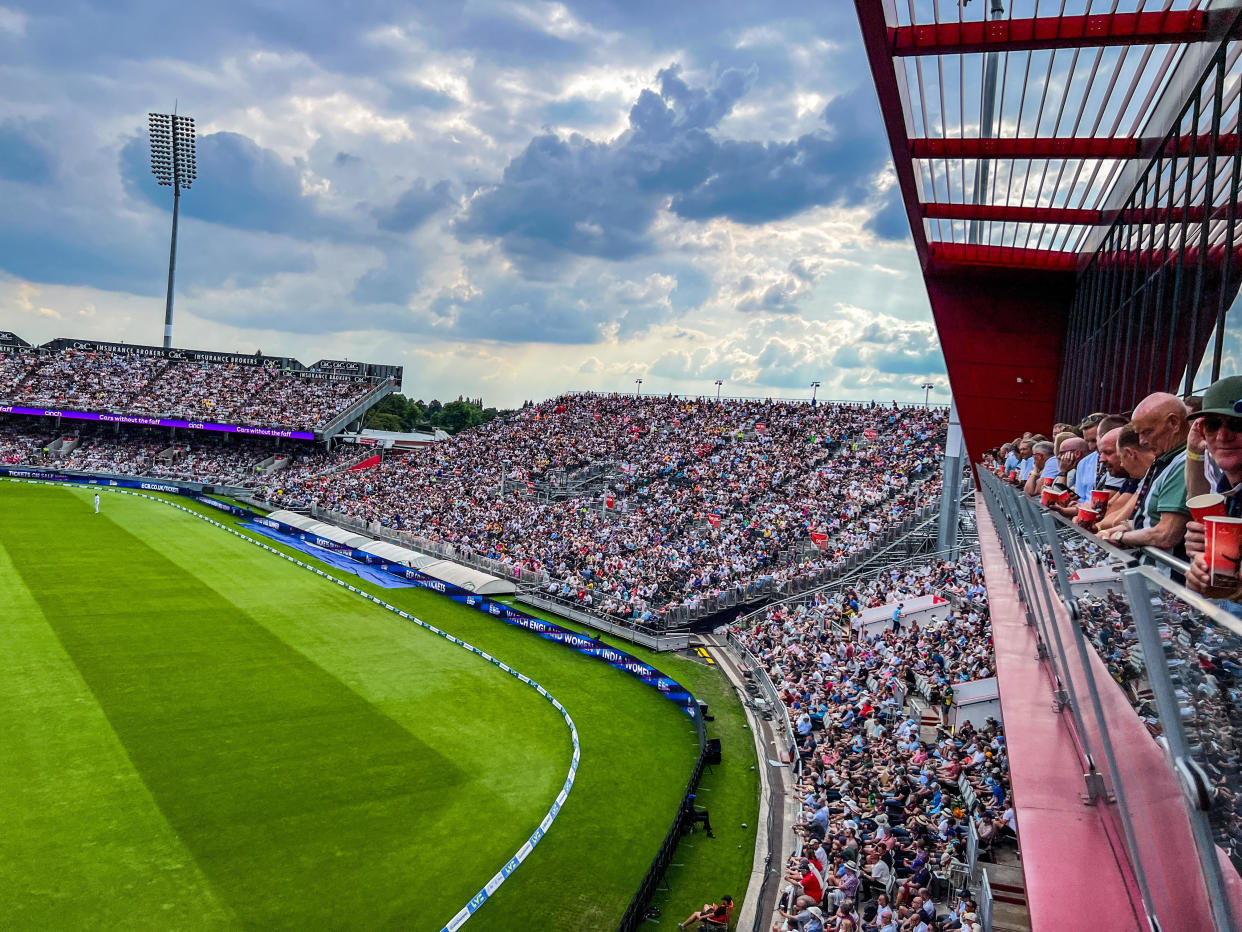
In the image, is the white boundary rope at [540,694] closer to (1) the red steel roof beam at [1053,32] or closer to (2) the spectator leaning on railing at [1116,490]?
(2) the spectator leaning on railing at [1116,490]

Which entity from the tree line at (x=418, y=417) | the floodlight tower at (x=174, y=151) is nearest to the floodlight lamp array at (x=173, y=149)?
the floodlight tower at (x=174, y=151)

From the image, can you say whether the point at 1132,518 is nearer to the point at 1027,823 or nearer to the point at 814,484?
the point at 1027,823

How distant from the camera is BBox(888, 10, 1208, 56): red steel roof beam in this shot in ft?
18.5

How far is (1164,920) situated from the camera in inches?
103

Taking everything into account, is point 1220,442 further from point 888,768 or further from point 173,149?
point 173,149

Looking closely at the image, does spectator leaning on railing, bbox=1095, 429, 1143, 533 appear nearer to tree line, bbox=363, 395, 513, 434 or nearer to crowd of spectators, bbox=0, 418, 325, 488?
crowd of spectators, bbox=0, 418, 325, 488

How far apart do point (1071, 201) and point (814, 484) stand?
21210mm

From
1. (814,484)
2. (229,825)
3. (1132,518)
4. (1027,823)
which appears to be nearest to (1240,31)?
(1132,518)

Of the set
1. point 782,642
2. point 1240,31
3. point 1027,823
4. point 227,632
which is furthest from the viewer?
point 227,632

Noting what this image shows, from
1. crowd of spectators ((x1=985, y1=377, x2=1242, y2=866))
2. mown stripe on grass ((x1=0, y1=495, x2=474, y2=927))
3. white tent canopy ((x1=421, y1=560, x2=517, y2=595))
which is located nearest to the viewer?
crowd of spectators ((x1=985, y1=377, x2=1242, y2=866))

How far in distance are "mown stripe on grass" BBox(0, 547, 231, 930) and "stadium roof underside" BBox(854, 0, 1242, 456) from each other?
1203 cm

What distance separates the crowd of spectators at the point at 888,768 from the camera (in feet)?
31.3

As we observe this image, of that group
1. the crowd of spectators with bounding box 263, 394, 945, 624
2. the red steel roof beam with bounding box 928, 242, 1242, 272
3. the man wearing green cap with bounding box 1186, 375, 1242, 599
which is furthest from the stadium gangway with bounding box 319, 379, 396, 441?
the man wearing green cap with bounding box 1186, 375, 1242, 599

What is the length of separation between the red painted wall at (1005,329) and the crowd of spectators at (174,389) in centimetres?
5122
